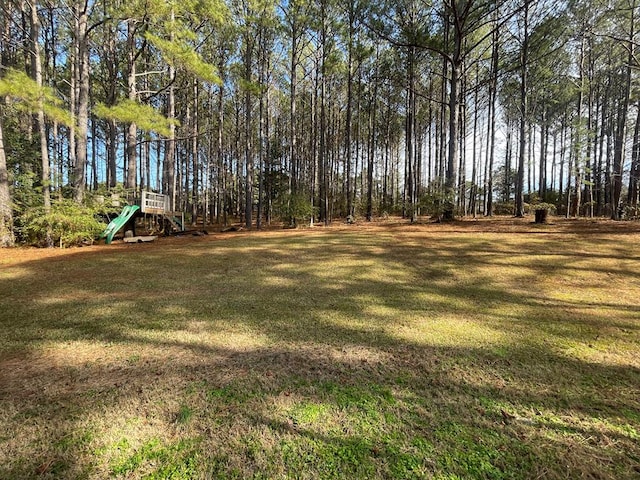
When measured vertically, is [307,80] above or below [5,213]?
above

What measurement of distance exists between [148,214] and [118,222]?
1938mm

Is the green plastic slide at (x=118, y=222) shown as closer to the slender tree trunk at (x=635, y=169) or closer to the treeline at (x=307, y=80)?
the treeline at (x=307, y=80)

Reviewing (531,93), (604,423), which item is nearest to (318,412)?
(604,423)

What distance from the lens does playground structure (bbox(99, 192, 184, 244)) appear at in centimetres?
1012

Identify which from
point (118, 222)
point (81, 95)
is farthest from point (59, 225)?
point (81, 95)

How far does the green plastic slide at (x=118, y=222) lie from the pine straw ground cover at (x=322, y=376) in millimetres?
4985

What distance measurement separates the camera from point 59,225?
845 cm

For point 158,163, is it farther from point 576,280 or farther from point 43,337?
point 576,280

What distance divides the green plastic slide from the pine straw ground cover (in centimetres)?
499

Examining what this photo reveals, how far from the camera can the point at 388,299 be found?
166 inches

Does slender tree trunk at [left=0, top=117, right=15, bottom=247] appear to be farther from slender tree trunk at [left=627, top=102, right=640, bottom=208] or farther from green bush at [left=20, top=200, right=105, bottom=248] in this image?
slender tree trunk at [left=627, top=102, right=640, bottom=208]

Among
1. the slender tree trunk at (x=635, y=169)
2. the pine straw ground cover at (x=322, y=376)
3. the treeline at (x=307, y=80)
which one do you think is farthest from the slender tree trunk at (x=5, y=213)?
the slender tree trunk at (x=635, y=169)

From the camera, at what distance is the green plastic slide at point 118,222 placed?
32.2ft

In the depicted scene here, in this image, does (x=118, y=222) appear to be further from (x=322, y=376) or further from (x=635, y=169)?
(x=635, y=169)
